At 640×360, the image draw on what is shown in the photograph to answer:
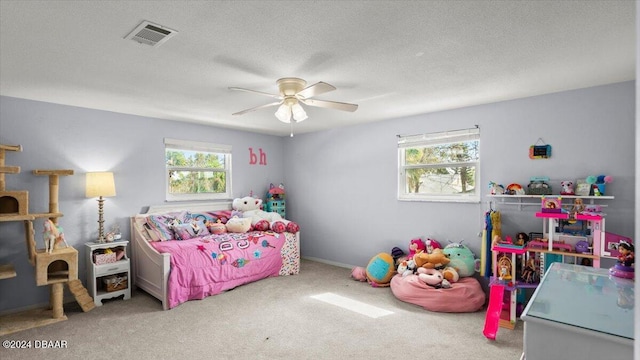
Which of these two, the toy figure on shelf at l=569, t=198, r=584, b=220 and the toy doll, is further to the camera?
the toy figure on shelf at l=569, t=198, r=584, b=220

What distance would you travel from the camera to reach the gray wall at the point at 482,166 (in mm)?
3064

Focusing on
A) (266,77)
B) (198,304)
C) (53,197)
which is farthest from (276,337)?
(53,197)

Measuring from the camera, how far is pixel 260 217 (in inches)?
201

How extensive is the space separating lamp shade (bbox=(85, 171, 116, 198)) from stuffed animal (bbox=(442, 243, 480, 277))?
3.96m

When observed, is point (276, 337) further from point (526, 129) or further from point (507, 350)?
point (526, 129)

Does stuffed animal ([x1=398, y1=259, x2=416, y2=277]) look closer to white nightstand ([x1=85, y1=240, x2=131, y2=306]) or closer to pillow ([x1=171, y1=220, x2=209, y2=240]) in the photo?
pillow ([x1=171, y1=220, x2=209, y2=240])

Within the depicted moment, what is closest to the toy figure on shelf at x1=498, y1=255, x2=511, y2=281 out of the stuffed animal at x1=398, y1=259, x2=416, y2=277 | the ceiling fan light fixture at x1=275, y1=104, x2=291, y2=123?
the stuffed animal at x1=398, y1=259, x2=416, y2=277

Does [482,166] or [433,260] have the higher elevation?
[482,166]

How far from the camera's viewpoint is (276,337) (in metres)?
2.83

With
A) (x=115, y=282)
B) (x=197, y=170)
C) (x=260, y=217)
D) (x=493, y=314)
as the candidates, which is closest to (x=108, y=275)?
(x=115, y=282)

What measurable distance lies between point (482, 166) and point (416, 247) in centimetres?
126

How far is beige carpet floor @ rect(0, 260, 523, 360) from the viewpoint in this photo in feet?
8.43

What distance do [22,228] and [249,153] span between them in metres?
3.05

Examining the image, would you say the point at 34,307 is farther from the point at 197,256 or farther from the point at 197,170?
the point at 197,170
